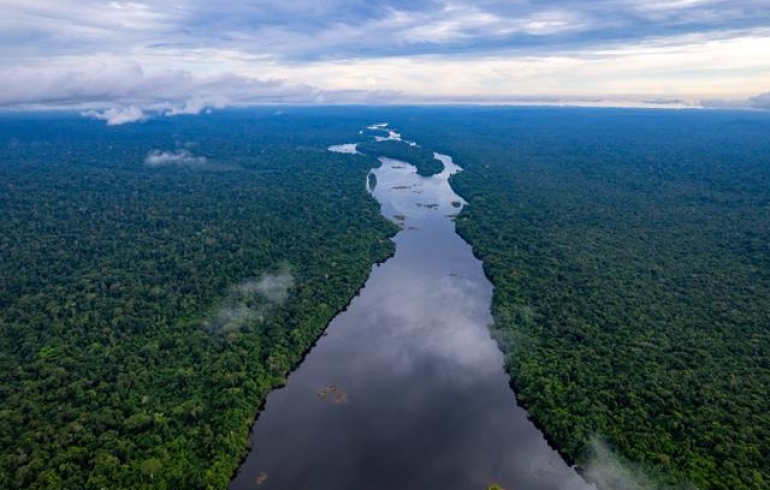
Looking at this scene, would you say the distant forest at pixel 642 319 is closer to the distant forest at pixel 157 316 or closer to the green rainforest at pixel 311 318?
the green rainforest at pixel 311 318

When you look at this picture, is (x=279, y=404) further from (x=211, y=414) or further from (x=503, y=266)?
(x=503, y=266)

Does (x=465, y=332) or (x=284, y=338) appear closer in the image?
(x=284, y=338)

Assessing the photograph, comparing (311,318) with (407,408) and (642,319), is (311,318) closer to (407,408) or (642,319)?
(407,408)

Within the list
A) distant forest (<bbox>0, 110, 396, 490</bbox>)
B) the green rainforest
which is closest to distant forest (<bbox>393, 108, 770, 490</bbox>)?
the green rainforest

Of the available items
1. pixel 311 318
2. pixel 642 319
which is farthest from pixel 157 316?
pixel 642 319

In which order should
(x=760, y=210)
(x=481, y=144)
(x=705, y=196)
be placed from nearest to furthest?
(x=760, y=210) < (x=705, y=196) < (x=481, y=144)

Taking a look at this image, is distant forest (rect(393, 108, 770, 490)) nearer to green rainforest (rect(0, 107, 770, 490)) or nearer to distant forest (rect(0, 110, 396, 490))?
green rainforest (rect(0, 107, 770, 490))

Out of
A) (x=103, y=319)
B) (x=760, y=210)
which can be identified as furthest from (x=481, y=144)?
(x=103, y=319)
